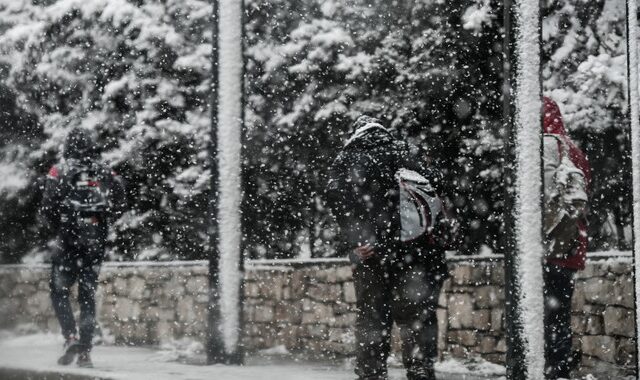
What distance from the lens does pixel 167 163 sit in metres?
9.09

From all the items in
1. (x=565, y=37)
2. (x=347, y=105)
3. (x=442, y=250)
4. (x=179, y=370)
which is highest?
(x=565, y=37)

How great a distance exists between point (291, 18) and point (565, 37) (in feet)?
7.59

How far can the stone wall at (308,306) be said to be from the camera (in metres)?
6.22

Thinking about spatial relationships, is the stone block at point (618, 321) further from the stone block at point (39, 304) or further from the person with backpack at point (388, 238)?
the stone block at point (39, 304)

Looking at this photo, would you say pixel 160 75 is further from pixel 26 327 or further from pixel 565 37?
pixel 565 37

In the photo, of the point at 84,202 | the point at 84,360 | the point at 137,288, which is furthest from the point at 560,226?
the point at 137,288

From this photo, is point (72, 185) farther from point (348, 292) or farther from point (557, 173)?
point (557, 173)

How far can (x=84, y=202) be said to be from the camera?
560cm

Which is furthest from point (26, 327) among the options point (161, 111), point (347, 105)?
point (347, 105)

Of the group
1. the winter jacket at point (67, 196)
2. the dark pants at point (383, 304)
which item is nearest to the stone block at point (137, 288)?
the winter jacket at point (67, 196)

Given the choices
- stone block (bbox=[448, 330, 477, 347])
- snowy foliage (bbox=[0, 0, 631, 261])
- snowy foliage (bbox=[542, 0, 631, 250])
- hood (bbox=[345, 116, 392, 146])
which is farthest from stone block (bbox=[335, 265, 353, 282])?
hood (bbox=[345, 116, 392, 146])

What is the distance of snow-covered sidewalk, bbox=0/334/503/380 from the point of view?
4.84 meters

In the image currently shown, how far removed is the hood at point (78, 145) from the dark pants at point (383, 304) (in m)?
1.67

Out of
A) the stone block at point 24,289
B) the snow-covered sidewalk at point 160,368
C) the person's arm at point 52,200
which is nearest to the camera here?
the snow-covered sidewalk at point 160,368
